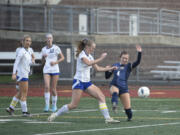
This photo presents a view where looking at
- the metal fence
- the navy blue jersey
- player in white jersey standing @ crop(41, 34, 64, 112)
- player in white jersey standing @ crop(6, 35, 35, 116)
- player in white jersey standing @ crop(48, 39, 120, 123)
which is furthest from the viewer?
the metal fence

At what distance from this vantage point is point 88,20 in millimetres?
28984

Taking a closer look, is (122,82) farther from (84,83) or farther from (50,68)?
(50,68)

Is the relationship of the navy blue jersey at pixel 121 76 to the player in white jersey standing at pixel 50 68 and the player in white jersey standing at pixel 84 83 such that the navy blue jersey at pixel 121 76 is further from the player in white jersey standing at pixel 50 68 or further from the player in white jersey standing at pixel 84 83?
the player in white jersey standing at pixel 50 68

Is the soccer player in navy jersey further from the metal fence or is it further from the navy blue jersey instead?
the metal fence

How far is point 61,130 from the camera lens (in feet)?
32.6

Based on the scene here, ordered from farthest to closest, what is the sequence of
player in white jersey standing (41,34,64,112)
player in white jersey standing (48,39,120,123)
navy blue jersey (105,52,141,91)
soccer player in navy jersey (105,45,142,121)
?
player in white jersey standing (41,34,64,112) < navy blue jersey (105,52,141,91) < soccer player in navy jersey (105,45,142,121) < player in white jersey standing (48,39,120,123)

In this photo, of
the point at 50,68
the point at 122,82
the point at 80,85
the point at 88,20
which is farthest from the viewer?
the point at 88,20

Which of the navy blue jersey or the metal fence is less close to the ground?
the metal fence

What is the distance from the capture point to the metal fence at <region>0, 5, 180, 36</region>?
28.5 m

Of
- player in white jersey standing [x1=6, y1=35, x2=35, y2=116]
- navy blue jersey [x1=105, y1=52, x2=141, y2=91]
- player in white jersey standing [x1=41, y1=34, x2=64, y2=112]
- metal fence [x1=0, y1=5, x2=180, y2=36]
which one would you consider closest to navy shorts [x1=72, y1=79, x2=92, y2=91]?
navy blue jersey [x1=105, y1=52, x2=141, y2=91]

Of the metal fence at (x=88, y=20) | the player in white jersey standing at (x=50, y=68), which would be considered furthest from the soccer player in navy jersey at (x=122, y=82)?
the metal fence at (x=88, y=20)

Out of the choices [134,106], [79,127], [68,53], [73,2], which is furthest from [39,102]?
[73,2]

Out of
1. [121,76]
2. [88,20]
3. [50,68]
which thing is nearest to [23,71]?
[50,68]

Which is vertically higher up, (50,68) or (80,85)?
(50,68)
